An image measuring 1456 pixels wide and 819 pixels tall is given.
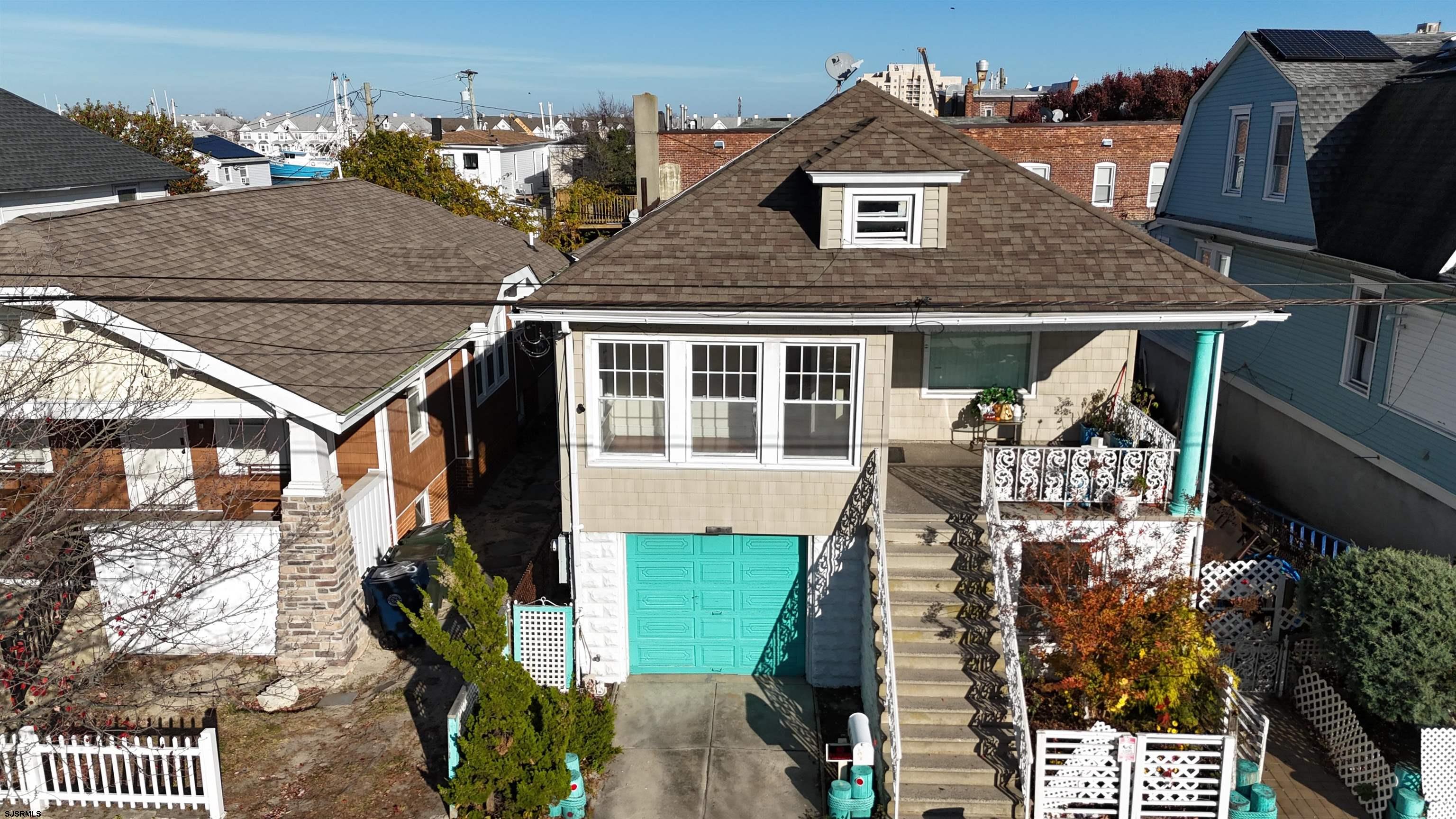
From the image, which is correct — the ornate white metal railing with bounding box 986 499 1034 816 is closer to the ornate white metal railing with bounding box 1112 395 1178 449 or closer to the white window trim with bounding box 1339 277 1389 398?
the ornate white metal railing with bounding box 1112 395 1178 449

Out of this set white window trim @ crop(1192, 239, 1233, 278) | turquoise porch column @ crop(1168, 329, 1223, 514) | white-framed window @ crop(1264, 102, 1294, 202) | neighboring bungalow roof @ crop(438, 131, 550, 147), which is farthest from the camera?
neighboring bungalow roof @ crop(438, 131, 550, 147)

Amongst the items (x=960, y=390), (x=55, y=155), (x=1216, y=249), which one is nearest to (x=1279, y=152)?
(x=1216, y=249)

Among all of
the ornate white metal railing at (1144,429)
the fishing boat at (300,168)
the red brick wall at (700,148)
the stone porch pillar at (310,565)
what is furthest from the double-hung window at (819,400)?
the fishing boat at (300,168)

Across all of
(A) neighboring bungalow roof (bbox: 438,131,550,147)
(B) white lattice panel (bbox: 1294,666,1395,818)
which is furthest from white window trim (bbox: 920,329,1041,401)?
(A) neighboring bungalow roof (bbox: 438,131,550,147)

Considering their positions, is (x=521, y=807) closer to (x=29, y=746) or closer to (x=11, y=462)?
(x=29, y=746)

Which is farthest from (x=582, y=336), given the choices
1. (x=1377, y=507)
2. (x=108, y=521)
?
(x=1377, y=507)

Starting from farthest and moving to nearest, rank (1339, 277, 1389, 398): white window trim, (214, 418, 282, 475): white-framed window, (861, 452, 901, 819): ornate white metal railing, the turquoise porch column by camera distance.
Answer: (1339, 277, 1389, 398): white window trim
(214, 418, 282, 475): white-framed window
the turquoise porch column
(861, 452, 901, 819): ornate white metal railing

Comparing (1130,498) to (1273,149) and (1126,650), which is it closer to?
(1126,650)
